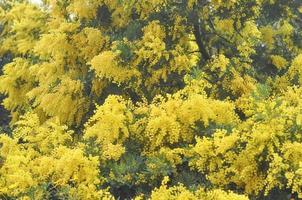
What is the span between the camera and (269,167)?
6.23m

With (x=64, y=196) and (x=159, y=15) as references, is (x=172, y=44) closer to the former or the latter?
(x=159, y=15)

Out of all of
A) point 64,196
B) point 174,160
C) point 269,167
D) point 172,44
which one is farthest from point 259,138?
point 172,44

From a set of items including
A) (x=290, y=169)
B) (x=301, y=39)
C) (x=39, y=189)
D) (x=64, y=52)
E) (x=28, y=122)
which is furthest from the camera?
(x=301, y=39)

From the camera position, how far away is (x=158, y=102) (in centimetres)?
771

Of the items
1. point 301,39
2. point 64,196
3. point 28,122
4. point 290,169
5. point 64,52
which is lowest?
point 64,196

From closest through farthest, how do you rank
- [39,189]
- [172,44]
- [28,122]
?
[39,189] → [28,122] → [172,44]

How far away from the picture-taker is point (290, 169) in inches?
235

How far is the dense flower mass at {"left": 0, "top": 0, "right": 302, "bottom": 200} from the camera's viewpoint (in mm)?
6312

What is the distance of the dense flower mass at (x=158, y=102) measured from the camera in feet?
20.7

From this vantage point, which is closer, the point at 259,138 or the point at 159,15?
the point at 259,138

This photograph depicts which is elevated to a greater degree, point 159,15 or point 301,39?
point 301,39

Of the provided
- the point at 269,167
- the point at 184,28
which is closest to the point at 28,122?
the point at 184,28

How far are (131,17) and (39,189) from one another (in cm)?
386

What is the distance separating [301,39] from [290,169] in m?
4.47
